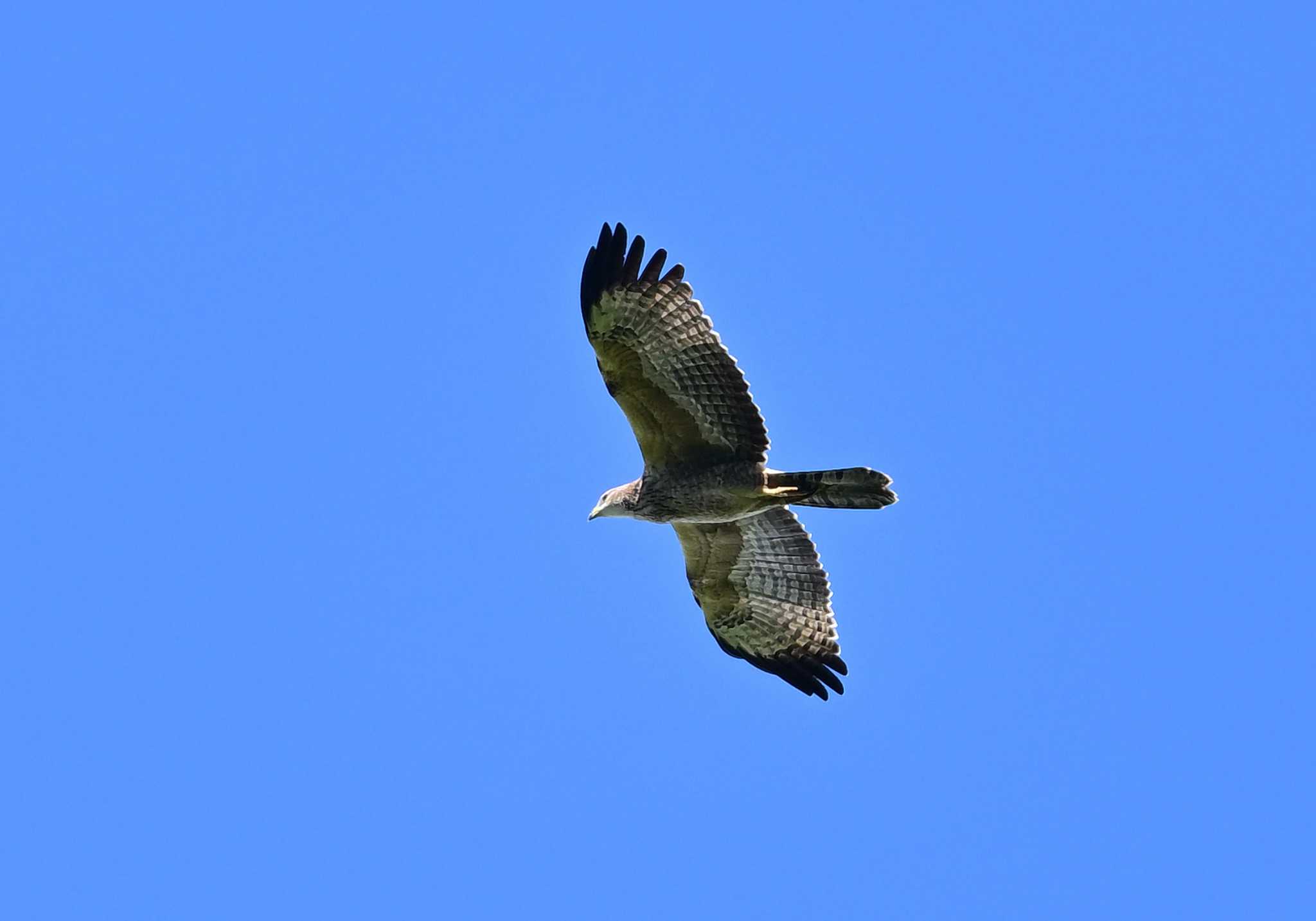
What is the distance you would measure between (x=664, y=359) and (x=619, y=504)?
1252 mm

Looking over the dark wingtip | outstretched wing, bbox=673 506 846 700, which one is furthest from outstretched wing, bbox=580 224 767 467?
outstretched wing, bbox=673 506 846 700

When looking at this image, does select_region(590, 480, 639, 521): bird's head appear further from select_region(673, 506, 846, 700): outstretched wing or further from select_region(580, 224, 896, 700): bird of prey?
select_region(673, 506, 846, 700): outstretched wing

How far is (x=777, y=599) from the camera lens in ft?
44.2

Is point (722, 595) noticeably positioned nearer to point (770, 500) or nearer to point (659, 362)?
point (770, 500)

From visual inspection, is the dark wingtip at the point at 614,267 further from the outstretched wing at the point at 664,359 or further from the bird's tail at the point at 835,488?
the bird's tail at the point at 835,488

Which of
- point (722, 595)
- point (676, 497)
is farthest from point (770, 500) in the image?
point (722, 595)

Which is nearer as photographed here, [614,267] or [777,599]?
[614,267]

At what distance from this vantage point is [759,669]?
44.6 ft

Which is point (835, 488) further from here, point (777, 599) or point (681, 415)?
point (777, 599)

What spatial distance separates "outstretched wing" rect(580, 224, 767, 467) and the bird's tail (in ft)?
0.83

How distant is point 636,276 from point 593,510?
74.5 inches

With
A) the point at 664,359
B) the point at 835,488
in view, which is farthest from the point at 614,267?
the point at 835,488

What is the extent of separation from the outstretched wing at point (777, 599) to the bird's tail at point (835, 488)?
1.38m

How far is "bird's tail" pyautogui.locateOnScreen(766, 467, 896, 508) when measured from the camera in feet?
38.5
